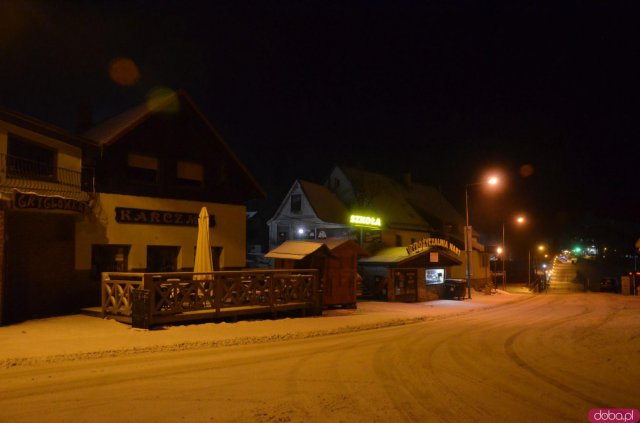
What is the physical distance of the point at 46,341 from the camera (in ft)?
38.8

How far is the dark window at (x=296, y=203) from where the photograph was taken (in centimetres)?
3788

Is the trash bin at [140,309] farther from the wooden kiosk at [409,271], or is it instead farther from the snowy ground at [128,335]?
the wooden kiosk at [409,271]

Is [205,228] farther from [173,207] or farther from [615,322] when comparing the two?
[615,322]

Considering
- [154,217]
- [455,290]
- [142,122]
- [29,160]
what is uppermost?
[142,122]

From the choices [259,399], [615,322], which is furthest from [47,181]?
[615,322]

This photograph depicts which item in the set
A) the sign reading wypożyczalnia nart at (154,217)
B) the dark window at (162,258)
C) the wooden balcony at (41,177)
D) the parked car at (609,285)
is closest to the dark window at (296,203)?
the sign reading wypożyczalnia nart at (154,217)

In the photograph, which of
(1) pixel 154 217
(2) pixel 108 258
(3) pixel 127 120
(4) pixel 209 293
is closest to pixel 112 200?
(1) pixel 154 217

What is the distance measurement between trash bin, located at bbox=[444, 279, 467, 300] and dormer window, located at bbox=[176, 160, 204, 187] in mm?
16936

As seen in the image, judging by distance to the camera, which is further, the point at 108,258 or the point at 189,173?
the point at 189,173

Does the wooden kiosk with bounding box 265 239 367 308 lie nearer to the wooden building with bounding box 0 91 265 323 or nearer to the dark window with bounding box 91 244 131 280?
the wooden building with bounding box 0 91 265 323

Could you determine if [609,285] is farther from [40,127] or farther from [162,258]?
[40,127]

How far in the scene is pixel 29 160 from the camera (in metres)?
16.6

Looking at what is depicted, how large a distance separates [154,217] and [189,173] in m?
2.82

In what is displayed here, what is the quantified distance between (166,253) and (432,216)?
29.1 m
